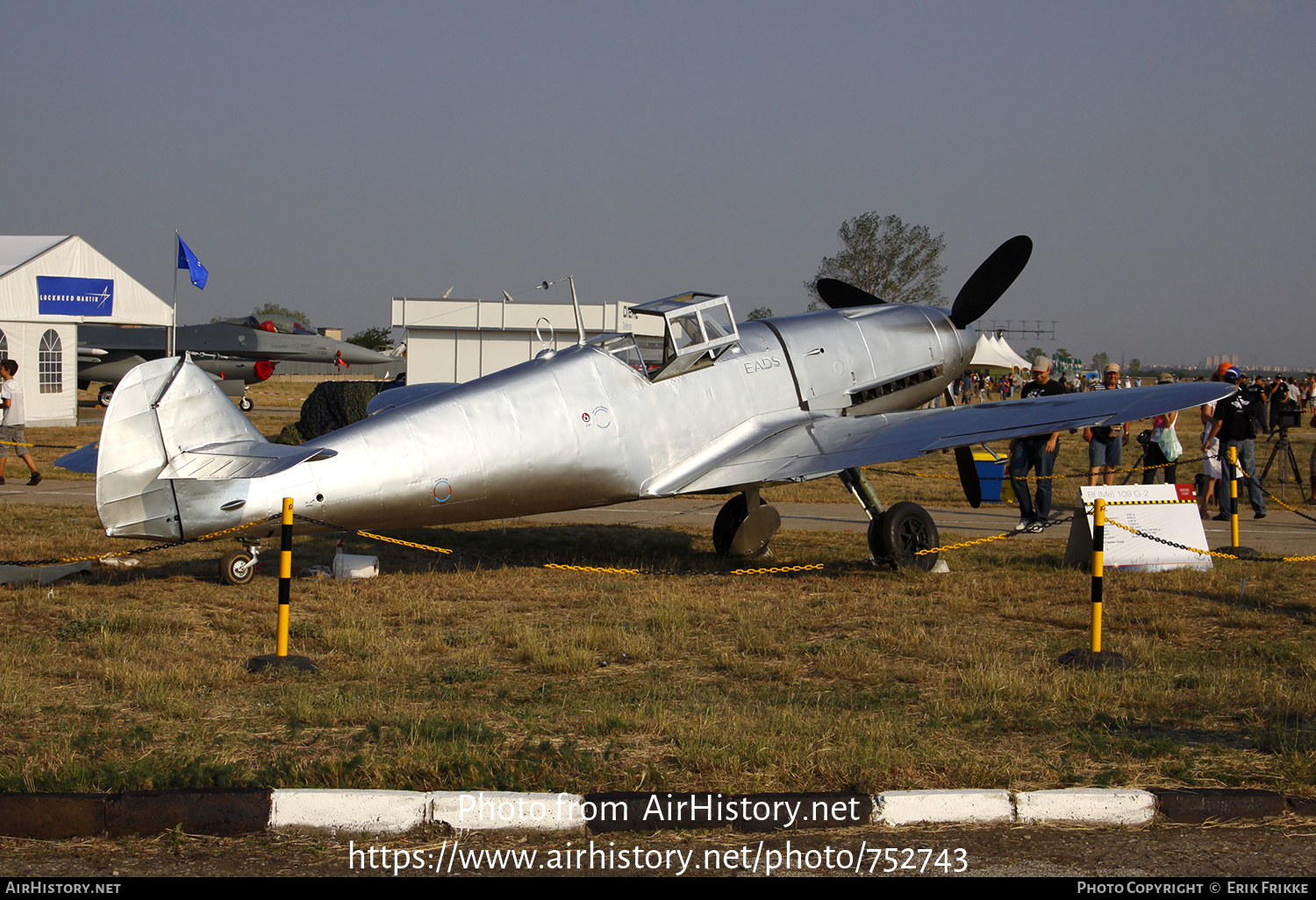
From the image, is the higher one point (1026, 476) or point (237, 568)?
point (1026, 476)

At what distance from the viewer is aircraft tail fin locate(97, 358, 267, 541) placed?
7562 millimetres

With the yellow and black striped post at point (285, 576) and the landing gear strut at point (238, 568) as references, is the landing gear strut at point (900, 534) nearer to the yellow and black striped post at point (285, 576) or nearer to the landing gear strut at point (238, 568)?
the yellow and black striped post at point (285, 576)

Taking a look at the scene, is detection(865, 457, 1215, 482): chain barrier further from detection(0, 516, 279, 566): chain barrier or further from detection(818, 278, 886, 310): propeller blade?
detection(0, 516, 279, 566): chain barrier

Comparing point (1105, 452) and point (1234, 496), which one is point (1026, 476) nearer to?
point (1105, 452)

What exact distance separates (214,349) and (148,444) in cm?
3299

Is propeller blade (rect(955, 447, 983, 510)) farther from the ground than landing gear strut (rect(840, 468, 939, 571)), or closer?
farther from the ground

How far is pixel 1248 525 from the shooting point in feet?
43.7

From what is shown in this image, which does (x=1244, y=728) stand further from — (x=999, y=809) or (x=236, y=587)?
(x=236, y=587)

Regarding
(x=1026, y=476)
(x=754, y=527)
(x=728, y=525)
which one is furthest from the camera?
(x=1026, y=476)

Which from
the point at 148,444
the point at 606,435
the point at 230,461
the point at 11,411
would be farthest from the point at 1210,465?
the point at 11,411

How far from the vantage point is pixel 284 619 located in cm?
632

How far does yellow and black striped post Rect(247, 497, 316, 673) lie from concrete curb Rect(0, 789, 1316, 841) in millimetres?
2299

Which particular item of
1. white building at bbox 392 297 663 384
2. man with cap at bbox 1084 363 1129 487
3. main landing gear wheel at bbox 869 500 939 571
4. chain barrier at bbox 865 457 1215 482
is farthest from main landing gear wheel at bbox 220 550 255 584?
white building at bbox 392 297 663 384

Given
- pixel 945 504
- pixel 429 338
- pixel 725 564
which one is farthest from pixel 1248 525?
pixel 429 338
